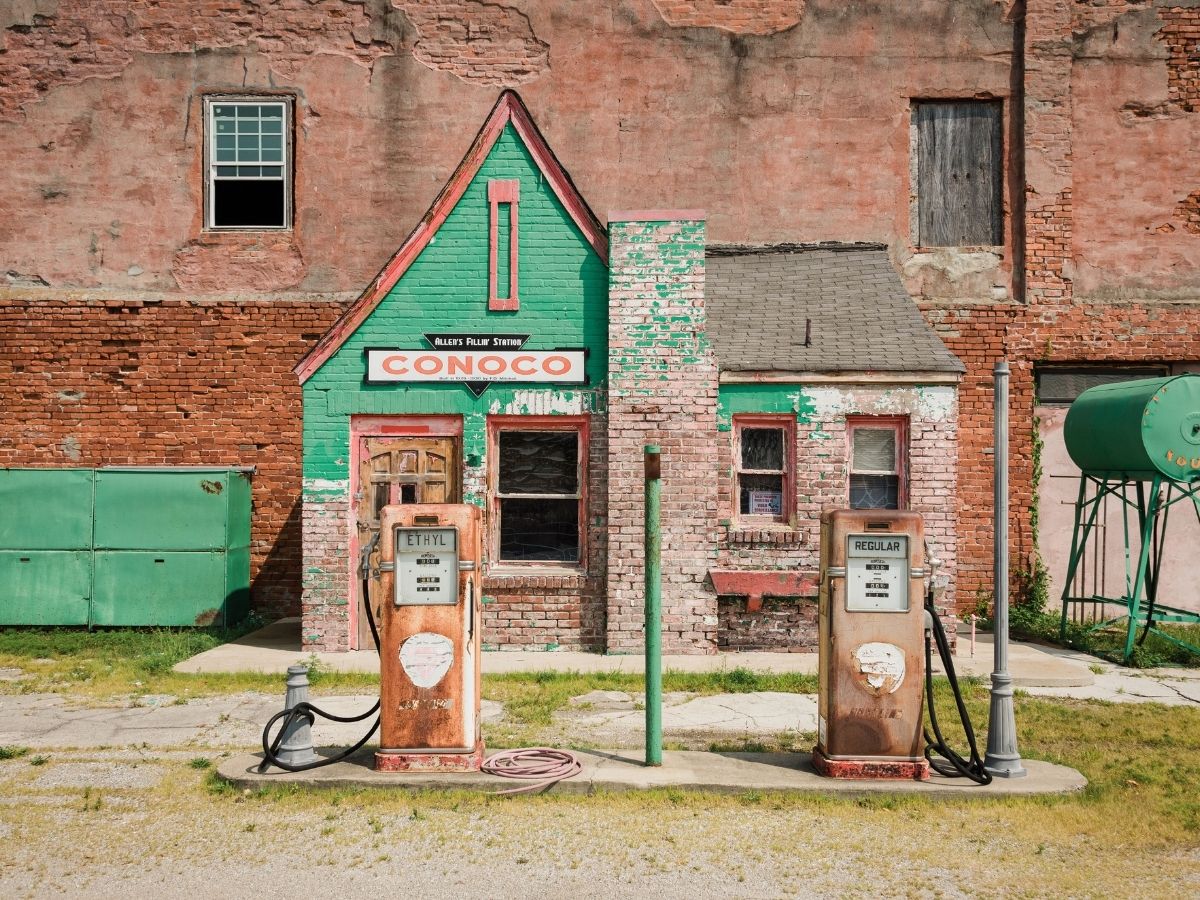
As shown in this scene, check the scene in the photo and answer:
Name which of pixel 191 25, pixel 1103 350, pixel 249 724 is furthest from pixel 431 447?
pixel 1103 350

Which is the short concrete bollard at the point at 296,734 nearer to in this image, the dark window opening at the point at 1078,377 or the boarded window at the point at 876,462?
the boarded window at the point at 876,462

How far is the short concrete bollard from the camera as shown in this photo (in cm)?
686

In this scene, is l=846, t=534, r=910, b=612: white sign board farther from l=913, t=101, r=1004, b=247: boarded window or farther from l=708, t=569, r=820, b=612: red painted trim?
l=913, t=101, r=1004, b=247: boarded window

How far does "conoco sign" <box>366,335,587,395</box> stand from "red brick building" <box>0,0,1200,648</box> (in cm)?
352

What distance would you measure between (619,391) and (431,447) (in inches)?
87.7

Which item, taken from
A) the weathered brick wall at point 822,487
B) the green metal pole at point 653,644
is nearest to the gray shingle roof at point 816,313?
the weathered brick wall at point 822,487

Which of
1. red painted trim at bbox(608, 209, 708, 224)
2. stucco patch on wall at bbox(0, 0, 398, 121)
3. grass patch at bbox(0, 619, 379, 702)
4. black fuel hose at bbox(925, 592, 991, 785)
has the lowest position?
grass patch at bbox(0, 619, 379, 702)

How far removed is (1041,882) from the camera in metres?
5.21

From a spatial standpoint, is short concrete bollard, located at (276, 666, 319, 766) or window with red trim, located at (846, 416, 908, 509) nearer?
short concrete bollard, located at (276, 666, 319, 766)

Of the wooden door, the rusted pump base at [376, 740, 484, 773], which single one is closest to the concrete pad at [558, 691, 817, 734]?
the rusted pump base at [376, 740, 484, 773]

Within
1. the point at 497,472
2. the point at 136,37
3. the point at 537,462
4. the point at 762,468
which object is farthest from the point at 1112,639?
the point at 136,37

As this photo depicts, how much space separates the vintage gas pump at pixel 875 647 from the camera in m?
6.60

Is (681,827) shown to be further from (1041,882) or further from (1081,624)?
(1081,624)

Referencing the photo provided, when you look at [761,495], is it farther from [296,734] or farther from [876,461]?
[296,734]
